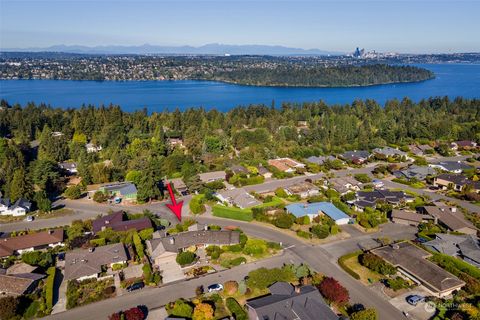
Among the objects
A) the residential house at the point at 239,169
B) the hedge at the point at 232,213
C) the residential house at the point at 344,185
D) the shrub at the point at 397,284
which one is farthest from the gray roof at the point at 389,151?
the shrub at the point at 397,284

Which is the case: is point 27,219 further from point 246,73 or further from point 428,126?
point 246,73

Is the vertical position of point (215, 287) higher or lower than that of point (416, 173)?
lower

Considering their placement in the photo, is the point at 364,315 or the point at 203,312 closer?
the point at 364,315

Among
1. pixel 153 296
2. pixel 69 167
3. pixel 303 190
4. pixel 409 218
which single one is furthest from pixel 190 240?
pixel 69 167

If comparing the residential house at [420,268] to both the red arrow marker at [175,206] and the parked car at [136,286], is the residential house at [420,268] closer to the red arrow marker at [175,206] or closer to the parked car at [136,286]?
the parked car at [136,286]

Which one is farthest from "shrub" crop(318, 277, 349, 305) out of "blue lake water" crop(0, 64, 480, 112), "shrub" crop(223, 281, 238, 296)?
"blue lake water" crop(0, 64, 480, 112)

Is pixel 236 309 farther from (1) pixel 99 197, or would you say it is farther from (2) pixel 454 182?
(2) pixel 454 182
